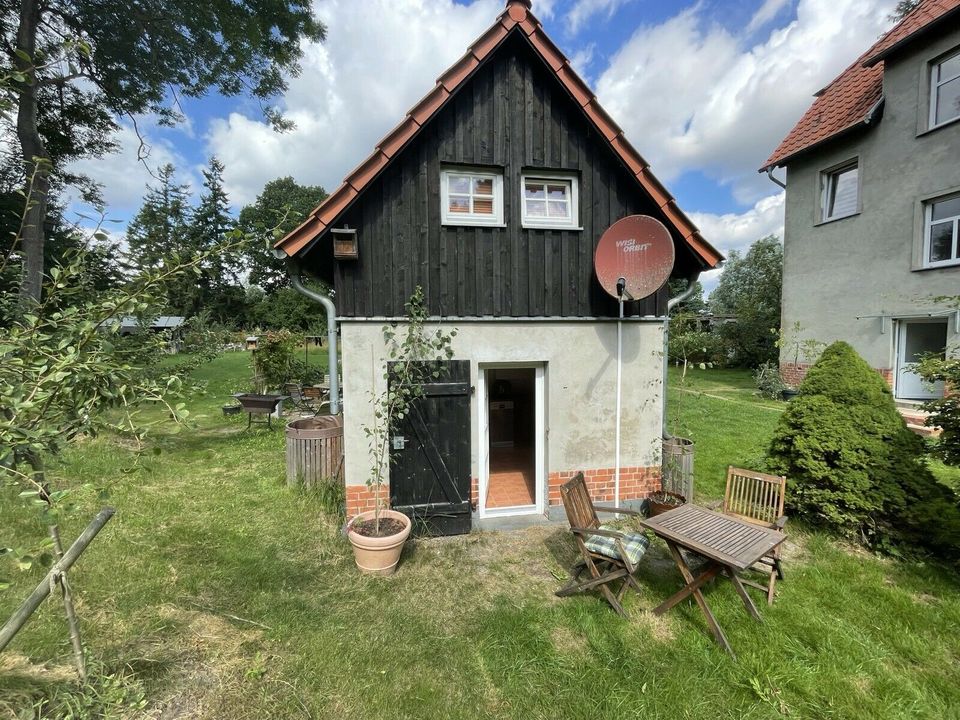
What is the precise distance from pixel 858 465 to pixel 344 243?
20.9ft

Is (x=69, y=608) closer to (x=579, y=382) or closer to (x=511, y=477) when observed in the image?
(x=579, y=382)

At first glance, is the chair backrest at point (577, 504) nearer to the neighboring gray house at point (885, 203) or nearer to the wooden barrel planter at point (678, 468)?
the wooden barrel planter at point (678, 468)

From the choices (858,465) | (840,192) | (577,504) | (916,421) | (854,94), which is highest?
(854,94)

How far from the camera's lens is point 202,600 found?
3.72 meters

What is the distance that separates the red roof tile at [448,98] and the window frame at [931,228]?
9.44m

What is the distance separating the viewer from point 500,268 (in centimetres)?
515

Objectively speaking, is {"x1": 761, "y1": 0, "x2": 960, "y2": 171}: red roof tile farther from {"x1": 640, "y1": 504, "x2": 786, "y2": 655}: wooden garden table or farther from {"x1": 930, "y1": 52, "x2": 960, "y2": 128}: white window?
{"x1": 640, "y1": 504, "x2": 786, "y2": 655}: wooden garden table

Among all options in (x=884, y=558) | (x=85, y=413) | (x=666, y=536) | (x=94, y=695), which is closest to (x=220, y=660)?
(x=94, y=695)

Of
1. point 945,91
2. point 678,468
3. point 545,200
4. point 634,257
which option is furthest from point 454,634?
point 945,91

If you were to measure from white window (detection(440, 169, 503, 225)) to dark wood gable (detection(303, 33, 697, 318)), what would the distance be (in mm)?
122

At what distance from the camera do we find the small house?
484cm

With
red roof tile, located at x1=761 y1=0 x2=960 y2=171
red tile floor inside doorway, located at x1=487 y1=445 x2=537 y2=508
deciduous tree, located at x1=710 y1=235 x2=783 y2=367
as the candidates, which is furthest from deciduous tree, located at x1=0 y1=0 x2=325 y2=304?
deciduous tree, located at x1=710 y1=235 x2=783 y2=367

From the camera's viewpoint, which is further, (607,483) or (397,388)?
(607,483)

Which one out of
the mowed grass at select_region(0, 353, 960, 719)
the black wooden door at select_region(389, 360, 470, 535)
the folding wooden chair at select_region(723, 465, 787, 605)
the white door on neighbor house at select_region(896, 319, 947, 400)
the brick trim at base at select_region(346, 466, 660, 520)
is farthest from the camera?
the white door on neighbor house at select_region(896, 319, 947, 400)
